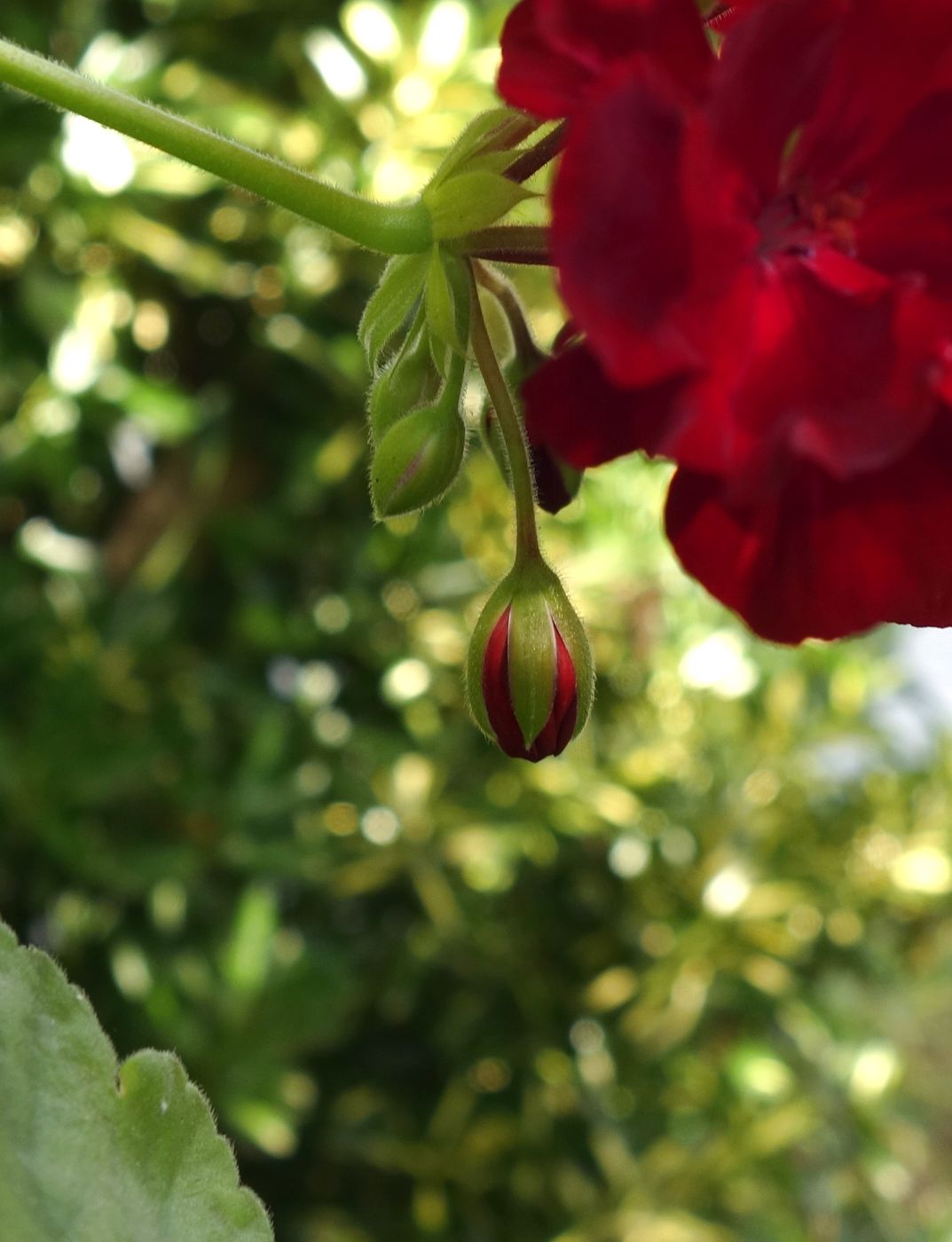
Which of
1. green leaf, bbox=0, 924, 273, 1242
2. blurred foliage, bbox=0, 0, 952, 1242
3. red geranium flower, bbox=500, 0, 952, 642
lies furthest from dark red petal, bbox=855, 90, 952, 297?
blurred foliage, bbox=0, 0, 952, 1242

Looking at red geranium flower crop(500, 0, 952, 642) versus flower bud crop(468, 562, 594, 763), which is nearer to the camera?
red geranium flower crop(500, 0, 952, 642)

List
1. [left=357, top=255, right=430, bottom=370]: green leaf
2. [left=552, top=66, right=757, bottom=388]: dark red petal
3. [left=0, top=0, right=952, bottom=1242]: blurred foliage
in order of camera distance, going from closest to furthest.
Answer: [left=552, top=66, right=757, bottom=388]: dark red petal → [left=357, top=255, right=430, bottom=370]: green leaf → [left=0, top=0, right=952, bottom=1242]: blurred foliage

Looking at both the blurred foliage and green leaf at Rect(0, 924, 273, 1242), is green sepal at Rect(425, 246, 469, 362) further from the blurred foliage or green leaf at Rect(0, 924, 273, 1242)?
the blurred foliage

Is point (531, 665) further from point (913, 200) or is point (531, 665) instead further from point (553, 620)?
point (913, 200)

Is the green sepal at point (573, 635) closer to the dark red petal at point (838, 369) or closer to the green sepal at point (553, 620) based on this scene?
the green sepal at point (553, 620)

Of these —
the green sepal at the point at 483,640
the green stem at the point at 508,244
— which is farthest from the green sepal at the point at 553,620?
the green stem at the point at 508,244

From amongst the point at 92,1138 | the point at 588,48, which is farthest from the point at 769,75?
the point at 92,1138

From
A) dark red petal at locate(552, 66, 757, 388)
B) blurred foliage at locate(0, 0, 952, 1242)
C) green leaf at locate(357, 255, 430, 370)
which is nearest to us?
dark red petal at locate(552, 66, 757, 388)

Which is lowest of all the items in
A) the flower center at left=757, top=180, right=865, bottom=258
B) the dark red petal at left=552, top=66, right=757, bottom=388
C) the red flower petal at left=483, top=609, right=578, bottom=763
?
the red flower petal at left=483, top=609, right=578, bottom=763
